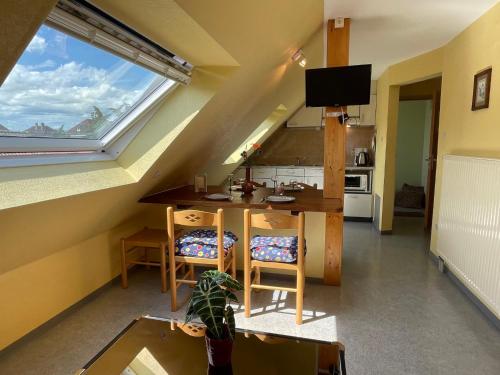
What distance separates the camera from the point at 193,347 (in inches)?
58.7

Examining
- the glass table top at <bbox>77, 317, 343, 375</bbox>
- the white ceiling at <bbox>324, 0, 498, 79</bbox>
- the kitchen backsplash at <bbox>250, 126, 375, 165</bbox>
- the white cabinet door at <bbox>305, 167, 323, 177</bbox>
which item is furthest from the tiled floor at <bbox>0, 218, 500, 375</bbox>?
the kitchen backsplash at <bbox>250, 126, 375, 165</bbox>

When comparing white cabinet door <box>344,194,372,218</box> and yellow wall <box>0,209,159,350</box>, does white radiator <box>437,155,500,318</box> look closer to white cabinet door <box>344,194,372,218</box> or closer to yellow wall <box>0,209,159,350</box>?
white cabinet door <box>344,194,372,218</box>

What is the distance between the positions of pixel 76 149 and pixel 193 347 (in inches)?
55.6

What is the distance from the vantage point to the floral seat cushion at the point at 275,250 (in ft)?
7.82

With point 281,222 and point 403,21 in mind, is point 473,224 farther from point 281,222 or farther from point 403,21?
point 403,21

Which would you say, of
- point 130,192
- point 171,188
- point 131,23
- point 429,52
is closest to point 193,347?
point 130,192

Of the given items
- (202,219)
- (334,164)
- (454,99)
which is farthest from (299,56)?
(202,219)

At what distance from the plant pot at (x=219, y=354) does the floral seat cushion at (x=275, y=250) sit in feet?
3.82

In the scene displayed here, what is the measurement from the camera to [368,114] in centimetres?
534

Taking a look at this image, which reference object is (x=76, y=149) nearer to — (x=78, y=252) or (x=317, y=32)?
(x=78, y=252)

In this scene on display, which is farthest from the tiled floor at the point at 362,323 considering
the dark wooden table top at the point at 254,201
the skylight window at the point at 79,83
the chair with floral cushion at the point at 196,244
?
the skylight window at the point at 79,83

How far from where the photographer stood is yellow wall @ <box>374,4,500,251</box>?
256 cm

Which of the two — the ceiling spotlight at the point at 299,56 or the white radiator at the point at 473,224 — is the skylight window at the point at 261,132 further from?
the white radiator at the point at 473,224

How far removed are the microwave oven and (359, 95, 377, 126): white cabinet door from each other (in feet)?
2.89
